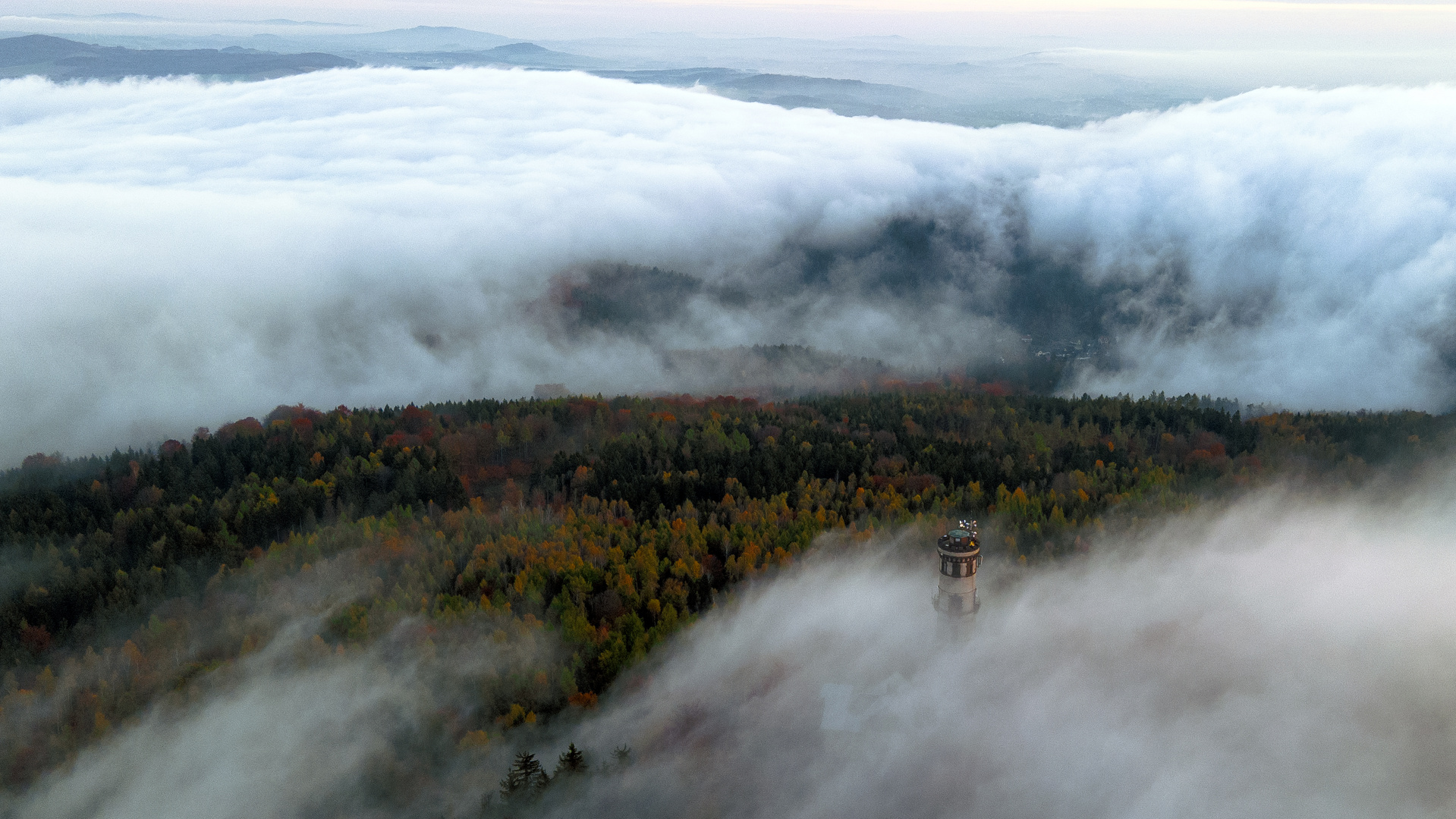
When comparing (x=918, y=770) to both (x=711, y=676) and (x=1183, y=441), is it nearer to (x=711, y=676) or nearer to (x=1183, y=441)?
(x=711, y=676)

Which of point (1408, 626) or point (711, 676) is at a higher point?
point (1408, 626)

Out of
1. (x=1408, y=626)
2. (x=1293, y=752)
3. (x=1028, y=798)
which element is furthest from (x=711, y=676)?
(x=1408, y=626)

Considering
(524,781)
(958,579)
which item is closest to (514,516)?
(524,781)

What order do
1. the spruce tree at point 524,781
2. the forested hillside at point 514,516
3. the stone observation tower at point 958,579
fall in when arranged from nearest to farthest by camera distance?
the spruce tree at point 524,781 → the stone observation tower at point 958,579 → the forested hillside at point 514,516

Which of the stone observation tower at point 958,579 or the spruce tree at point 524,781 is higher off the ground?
the stone observation tower at point 958,579

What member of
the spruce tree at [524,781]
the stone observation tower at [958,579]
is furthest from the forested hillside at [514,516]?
the stone observation tower at [958,579]

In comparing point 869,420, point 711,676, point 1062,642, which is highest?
point 1062,642

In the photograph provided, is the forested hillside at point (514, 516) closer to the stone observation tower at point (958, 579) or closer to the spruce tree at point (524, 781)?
the spruce tree at point (524, 781)

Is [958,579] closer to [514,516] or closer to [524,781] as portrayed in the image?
[524,781]
